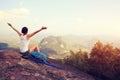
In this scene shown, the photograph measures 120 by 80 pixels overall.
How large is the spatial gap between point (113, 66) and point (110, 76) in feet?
2.25

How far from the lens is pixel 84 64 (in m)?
15.3

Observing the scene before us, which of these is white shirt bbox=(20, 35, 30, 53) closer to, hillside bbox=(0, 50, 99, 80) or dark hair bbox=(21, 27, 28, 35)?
dark hair bbox=(21, 27, 28, 35)

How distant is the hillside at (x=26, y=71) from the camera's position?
35.6 feet

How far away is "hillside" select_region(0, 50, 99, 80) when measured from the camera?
10844 millimetres

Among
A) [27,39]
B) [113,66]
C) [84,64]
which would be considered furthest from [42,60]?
[113,66]

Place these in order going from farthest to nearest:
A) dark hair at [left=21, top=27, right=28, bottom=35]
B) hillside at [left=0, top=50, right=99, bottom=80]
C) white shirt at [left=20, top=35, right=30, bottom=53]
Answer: white shirt at [left=20, top=35, right=30, bottom=53]
dark hair at [left=21, top=27, right=28, bottom=35]
hillside at [left=0, top=50, right=99, bottom=80]

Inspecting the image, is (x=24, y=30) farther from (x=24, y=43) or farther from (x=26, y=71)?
(x=26, y=71)

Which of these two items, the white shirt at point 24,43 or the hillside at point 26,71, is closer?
the hillside at point 26,71

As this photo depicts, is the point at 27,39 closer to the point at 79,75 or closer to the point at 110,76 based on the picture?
the point at 79,75

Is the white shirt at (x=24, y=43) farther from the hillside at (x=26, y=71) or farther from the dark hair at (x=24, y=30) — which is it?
the hillside at (x=26, y=71)

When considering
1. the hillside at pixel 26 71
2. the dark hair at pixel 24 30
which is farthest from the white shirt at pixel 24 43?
the hillside at pixel 26 71

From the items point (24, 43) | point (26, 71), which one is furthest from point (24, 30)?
point (26, 71)

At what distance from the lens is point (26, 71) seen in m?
11.3

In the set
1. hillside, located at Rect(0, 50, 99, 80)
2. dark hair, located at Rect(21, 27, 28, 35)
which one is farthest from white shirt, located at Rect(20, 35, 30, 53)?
hillside, located at Rect(0, 50, 99, 80)
